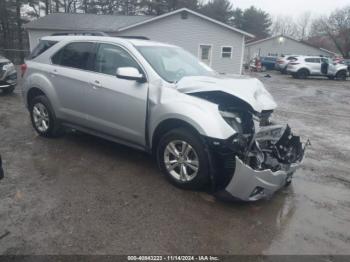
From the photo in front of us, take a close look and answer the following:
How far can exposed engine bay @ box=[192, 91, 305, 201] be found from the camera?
345 cm

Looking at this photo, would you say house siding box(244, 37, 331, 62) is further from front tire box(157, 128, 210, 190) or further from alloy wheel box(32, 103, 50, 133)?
front tire box(157, 128, 210, 190)

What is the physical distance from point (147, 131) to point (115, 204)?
1.06 meters

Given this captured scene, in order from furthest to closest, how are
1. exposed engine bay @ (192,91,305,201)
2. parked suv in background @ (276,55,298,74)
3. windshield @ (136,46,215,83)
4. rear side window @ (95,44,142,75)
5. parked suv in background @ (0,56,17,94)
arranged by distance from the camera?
parked suv in background @ (276,55,298,74), parked suv in background @ (0,56,17,94), rear side window @ (95,44,142,75), windshield @ (136,46,215,83), exposed engine bay @ (192,91,305,201)

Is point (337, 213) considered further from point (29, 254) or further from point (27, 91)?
point (27, 91)

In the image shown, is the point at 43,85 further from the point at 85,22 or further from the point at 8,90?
the point at 85,22

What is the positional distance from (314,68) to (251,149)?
76.0ft

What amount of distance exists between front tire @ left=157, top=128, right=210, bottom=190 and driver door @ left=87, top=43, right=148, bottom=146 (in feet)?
1.45

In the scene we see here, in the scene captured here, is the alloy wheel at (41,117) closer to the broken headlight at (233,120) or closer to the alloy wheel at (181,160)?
the alloy wheel at (181,160)

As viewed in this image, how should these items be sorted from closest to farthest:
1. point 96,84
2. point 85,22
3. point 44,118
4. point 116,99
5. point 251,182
A: point 251,182 < point 116,99 < point 96,84 < point 44,118 < point 85,22

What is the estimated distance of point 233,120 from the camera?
3740 mm

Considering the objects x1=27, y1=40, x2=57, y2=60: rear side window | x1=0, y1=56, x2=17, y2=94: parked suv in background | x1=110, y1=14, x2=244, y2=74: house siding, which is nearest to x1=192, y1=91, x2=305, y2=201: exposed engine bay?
x1=27, y1=40, x2=57, y2=60: rear side window

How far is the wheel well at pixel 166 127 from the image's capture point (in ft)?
12.6

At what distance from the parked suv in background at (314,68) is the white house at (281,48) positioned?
16802mm

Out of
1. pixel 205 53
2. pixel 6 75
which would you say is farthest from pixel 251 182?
pixel 205 53
